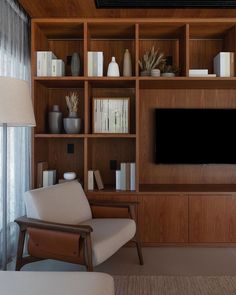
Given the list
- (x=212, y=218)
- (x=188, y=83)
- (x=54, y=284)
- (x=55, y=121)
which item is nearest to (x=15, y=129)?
(x=55, y=121)

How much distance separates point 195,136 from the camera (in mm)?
3906

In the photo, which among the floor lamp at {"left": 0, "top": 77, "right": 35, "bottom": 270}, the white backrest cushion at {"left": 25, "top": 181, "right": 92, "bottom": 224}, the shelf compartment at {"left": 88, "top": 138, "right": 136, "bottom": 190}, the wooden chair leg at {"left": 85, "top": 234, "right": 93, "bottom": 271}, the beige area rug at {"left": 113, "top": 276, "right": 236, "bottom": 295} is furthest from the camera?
the shelf compartment at {"left": 88, "top": 138, "right": 136, "bottom": 190}

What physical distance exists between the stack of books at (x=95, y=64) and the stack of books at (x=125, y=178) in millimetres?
985

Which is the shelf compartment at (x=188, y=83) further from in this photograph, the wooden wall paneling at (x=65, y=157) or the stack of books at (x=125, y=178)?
the wooden wall paneling at (x=65, y=157)

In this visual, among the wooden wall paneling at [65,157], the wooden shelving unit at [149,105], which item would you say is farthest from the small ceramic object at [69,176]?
the wooden wall paneling at [65,157]

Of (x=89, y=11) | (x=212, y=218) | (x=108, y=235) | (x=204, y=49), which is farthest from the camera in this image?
(x=204, y=49)

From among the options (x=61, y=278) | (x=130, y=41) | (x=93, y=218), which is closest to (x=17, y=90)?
(x=61, y=278)

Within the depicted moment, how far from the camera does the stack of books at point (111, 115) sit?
3.69 m

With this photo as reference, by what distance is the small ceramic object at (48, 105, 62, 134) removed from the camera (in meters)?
3.69

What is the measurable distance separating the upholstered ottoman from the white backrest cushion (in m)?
0.96

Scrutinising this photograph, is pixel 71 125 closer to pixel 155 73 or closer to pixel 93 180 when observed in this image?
pixel 93 180

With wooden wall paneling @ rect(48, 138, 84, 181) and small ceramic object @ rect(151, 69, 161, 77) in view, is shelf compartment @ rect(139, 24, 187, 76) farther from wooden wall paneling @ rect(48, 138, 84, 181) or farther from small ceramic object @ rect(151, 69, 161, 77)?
wooden wall paneling @ rect(48, 138, 84, 181)

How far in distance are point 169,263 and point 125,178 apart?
960 millimetres

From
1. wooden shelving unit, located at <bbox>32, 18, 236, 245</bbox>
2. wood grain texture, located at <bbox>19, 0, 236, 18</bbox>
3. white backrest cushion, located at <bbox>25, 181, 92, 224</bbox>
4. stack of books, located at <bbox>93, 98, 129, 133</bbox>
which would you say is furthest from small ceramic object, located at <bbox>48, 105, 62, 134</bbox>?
wood grain texture, located at <bbox>19, 0, 236, 18</bbox>
